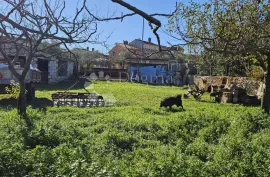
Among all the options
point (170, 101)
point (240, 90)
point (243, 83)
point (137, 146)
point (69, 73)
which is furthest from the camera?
point (69, 73)

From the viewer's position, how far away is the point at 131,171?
517 centimetres

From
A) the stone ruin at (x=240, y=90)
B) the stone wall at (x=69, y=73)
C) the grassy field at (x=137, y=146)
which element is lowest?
the grassy field at (x=137, y=146)

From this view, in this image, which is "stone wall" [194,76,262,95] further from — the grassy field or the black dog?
the grassy field

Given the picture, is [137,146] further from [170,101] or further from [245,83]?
[245,83]

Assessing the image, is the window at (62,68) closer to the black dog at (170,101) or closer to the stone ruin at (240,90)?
the stone ruin at (240,90)

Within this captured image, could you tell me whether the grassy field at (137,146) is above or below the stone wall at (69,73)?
below

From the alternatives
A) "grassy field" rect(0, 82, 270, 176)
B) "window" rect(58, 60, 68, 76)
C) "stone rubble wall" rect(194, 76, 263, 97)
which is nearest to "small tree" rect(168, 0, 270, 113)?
"grassy field" rect(0, 82, 270, 176)

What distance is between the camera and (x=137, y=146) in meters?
7.43

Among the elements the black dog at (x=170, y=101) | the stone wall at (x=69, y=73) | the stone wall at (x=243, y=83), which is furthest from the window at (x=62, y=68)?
the black dog at (x=170, y=101)

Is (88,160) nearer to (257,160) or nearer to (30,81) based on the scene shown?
(257,160)

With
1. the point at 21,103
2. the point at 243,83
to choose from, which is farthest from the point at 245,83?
the point at 21,103

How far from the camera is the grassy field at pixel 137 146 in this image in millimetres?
5223

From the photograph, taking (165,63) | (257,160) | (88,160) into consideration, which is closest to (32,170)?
(88,160)

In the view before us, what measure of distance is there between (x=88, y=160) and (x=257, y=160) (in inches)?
143
